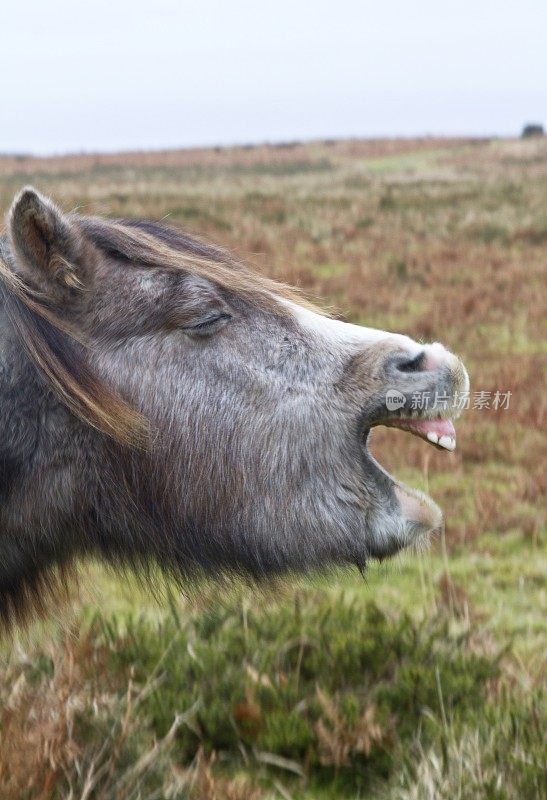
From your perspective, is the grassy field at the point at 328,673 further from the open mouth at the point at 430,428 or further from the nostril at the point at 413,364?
the nostril at the point at 413,364

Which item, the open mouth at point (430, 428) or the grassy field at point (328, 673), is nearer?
the open mouth at point (430, 428)

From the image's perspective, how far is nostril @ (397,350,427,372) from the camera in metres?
2.28

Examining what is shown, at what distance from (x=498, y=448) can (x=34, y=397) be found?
514cm

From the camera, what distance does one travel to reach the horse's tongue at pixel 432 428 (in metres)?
2.34

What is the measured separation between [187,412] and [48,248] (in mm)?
525

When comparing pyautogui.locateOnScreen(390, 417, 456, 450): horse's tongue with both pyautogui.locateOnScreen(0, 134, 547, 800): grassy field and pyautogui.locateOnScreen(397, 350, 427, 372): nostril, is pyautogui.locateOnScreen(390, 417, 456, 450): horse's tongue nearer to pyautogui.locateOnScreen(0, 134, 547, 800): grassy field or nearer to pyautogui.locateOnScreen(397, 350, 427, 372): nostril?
pyautogui.locateOnScreen(397, 350, 427, 372): nostril

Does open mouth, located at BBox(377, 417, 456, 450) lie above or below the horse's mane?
below

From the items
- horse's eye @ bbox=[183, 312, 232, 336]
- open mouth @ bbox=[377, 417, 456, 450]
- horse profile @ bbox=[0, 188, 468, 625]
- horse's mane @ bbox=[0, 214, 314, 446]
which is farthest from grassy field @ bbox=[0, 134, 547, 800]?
horse's eye @ bbox=[183, 312, 232, 336]

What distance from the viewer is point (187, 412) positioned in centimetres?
239

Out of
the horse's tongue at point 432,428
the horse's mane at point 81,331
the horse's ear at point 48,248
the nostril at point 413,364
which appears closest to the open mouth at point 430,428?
the horse's tongue at point 432,428

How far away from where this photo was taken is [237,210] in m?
A: 19.0

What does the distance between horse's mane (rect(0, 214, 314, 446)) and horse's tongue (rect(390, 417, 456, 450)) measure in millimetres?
444

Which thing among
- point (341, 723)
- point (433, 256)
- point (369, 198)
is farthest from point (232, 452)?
point (369, 198)

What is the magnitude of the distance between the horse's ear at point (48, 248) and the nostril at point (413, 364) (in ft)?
2.66
